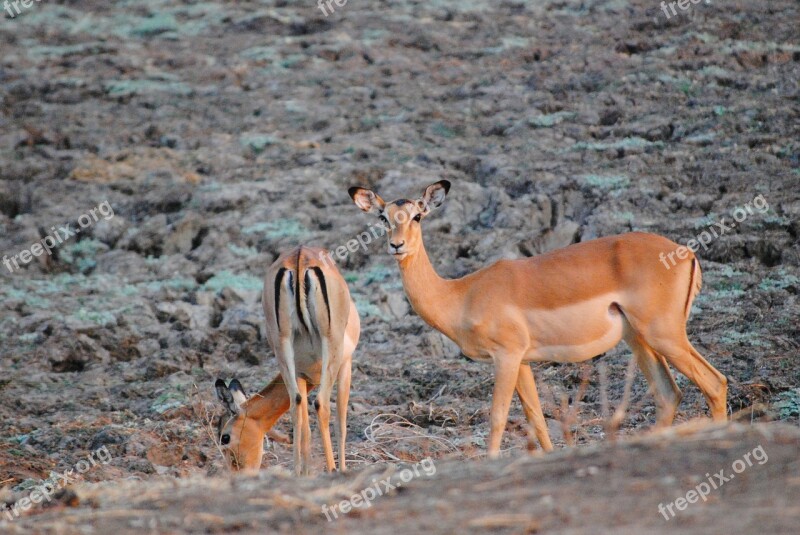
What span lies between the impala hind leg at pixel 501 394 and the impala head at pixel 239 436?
2020 mm

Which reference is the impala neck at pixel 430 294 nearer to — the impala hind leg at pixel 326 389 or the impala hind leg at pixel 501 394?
the impala hind leg at pixel 501 394

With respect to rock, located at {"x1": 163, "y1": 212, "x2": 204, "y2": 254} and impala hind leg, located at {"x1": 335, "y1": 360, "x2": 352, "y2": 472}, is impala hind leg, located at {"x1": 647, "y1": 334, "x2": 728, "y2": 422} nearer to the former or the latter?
impala hind leg, located at {"x1": 335, "y1": 360, "x2": 352, "y2": 472}

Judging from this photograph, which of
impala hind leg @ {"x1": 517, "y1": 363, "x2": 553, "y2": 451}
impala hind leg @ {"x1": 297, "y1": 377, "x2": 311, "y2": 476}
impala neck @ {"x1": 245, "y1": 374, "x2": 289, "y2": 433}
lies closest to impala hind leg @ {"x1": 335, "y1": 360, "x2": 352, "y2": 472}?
impala hind leg @ {"x1": 297, "y1": 377, "x2": 311, "y2": 476}

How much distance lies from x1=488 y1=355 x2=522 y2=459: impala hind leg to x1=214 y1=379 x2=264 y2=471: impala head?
2020mm

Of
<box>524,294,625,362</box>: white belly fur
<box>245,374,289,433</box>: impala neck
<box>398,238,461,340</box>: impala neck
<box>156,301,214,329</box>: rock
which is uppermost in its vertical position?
<box>398,238,461,340</box>: impala neck

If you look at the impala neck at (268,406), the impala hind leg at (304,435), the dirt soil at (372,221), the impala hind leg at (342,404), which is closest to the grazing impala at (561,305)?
the dirt soil at (372,221)

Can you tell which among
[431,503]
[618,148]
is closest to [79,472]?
[431,503]

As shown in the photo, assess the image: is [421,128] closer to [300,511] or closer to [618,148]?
[618,148]

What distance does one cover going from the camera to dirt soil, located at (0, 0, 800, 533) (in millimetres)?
5652

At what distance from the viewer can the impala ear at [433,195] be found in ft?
28.6

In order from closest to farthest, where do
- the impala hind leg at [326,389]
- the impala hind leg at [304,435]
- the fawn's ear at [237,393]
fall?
the impala hind leg at [304,435]
the impala hind leg at [326,389]
the fawn's ear at [237,393]

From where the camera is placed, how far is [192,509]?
550 centimetres

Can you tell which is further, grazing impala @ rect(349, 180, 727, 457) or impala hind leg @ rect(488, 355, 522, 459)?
grazing impala @ rect(349, 180, 727, 457)

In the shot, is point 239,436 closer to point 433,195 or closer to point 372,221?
point 433,195
